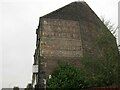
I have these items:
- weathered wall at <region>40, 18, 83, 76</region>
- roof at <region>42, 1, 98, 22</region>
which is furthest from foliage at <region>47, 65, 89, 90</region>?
roof at <region>42, 1, 98, 22</region>

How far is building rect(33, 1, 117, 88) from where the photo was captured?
4088 centimetres

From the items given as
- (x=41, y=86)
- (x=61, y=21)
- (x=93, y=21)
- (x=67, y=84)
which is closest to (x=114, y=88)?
(x=67, y=84)

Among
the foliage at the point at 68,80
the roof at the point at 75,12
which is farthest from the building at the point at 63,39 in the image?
the foliage at the point at 68,80

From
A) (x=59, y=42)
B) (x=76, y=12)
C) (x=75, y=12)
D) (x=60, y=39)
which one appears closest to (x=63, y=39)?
(x=60, y=39)

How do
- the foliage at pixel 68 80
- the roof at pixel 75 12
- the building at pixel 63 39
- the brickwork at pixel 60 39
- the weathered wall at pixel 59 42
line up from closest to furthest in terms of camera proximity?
1. the foliage at pixel 68 80
2. the building at pixel 63 39
3. the weathered wall at pixel 59 42
4. the brickwork at pixel 60 39
5. the roof at pixel 75 12

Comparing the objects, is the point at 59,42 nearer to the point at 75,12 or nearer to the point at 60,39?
the point at 60,39

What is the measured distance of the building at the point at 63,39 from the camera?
40875mm

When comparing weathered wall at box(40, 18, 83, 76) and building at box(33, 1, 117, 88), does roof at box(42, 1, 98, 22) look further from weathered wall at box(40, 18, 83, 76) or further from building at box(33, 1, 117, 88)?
weathered wall at box(40, 18, 83, 76)

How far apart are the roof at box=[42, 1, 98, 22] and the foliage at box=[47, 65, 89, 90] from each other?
1043 centimetres

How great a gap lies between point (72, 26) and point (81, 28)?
4.66 ft

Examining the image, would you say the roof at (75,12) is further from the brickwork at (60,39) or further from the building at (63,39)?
the brickwork at (60,39)

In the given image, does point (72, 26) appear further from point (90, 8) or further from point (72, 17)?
point (90, 8)

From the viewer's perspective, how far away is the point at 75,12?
45062mm

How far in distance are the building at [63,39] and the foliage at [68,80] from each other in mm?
5490
